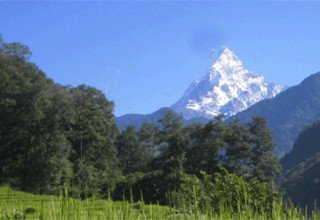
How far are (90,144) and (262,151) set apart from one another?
2113cm

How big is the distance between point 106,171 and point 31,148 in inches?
643

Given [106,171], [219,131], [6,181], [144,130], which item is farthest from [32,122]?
[144,130]

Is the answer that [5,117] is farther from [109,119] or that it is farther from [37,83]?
[109,119]

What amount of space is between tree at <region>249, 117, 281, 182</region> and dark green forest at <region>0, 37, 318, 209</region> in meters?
0.12

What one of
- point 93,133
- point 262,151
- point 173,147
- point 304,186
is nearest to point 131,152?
point 173,147

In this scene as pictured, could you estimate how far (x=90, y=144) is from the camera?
6431 centimetres

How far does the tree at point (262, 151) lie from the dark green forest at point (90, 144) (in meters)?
0.12

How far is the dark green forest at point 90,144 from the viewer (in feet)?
157

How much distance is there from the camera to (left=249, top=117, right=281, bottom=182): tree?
2495 inches

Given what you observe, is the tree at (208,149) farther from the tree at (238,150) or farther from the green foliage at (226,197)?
the green foliage at (226,197)

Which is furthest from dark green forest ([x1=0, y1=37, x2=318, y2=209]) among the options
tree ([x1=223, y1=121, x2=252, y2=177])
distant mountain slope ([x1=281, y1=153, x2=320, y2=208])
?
distant mountain slope ([x1=281, y1=153, x2=320, y2=208])

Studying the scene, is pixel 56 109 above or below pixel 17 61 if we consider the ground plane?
below

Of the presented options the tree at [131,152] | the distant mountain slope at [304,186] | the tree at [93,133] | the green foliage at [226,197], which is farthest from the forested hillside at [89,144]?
the distant mountain slope at [304,186]

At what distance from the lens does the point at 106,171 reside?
6544 centimetres
